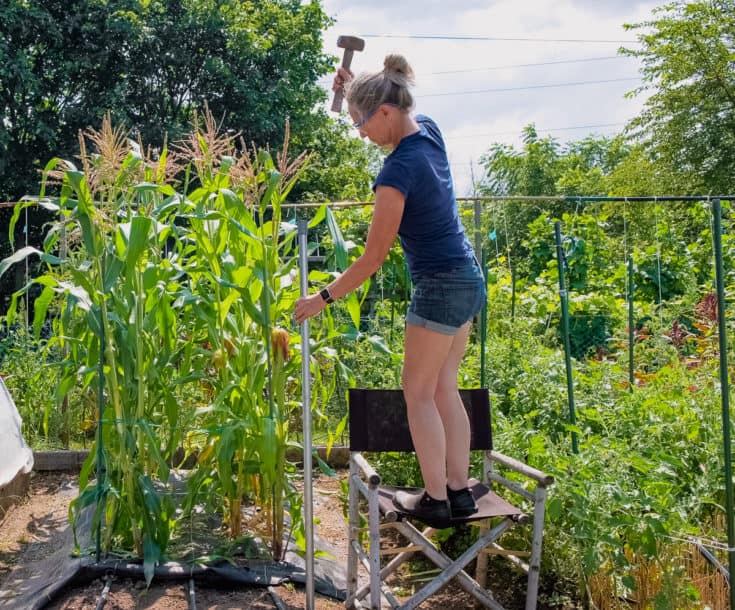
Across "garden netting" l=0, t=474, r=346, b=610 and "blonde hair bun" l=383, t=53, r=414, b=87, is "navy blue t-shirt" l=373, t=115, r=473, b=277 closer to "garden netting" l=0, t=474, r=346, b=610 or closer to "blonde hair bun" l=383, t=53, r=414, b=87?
"blonde hair bun" l=383, t=53, r=414, b=87

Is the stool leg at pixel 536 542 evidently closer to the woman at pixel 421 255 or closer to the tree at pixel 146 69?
the woman at pixel 421 255

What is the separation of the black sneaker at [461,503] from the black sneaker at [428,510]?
0.20 ft

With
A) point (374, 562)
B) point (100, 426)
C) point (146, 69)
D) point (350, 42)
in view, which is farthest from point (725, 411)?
point (146, 69)

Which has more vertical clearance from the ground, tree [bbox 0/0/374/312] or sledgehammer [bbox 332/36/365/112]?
tree [bbox 0/0/374/312]

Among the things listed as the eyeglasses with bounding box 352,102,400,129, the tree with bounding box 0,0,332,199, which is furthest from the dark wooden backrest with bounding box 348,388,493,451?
the tree with bounding box 0,0,332,199

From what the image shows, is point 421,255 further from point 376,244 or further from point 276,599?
point 276,599

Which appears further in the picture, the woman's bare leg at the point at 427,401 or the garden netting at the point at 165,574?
the garden netting at the point at 165,574

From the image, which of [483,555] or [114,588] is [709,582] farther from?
[114,588]

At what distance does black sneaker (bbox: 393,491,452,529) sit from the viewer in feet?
8.09

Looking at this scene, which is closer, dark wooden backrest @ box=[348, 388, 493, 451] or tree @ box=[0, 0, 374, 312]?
dark wooden backrest @ box=[348, 388, 493, 451]

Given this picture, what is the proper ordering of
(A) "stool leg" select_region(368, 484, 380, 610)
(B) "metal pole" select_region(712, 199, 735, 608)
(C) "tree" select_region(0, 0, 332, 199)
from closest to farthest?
(A) "stool leg" select_region(368, 484, 380, 610) < (B) "metal pole" select_region(712, 199, 735, 608) < (C) "tree" select_region(0, 0, 332, 199)

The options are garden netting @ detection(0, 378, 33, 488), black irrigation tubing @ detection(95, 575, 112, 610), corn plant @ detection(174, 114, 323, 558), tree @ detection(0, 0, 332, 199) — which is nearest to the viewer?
black irrigation tubing @ detection(95, 575, 112, 610)

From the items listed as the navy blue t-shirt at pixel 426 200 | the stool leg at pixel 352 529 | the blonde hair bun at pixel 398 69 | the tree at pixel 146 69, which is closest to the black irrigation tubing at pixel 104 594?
the stool leg at pixel 352 529

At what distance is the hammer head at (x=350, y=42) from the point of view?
125 inches
